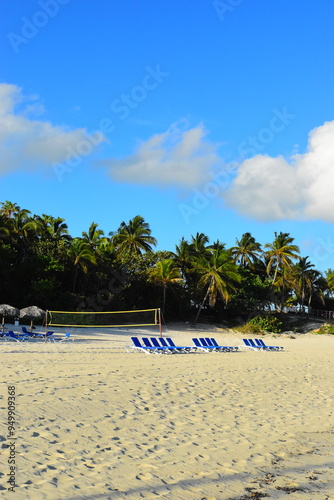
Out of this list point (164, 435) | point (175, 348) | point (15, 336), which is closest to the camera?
point (164, 435)

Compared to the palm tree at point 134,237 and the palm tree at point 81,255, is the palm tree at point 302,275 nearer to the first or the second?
the palm tree at point 134,237

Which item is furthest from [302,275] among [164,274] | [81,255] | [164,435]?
[164,435]

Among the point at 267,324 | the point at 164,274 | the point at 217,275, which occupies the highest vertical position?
the point at 217,275

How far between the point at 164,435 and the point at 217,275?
108ft

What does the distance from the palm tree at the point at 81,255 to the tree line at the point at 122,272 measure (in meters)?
0.08

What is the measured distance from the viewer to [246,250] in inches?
2077

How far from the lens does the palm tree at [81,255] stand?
36.2m

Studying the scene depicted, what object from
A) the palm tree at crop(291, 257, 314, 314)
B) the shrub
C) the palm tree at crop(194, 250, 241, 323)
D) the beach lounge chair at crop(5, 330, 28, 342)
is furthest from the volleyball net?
the palm tree at crop(291, 257, 314, 314)

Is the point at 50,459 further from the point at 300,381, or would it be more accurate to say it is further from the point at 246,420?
the point at 300,381

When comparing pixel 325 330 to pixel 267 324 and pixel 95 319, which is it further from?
pixel 95 319

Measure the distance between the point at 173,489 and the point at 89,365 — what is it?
9109mm

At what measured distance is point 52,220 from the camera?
4634 centimetres

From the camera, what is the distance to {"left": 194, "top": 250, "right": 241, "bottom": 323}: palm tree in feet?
129

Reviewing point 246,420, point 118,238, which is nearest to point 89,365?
point 246,420
